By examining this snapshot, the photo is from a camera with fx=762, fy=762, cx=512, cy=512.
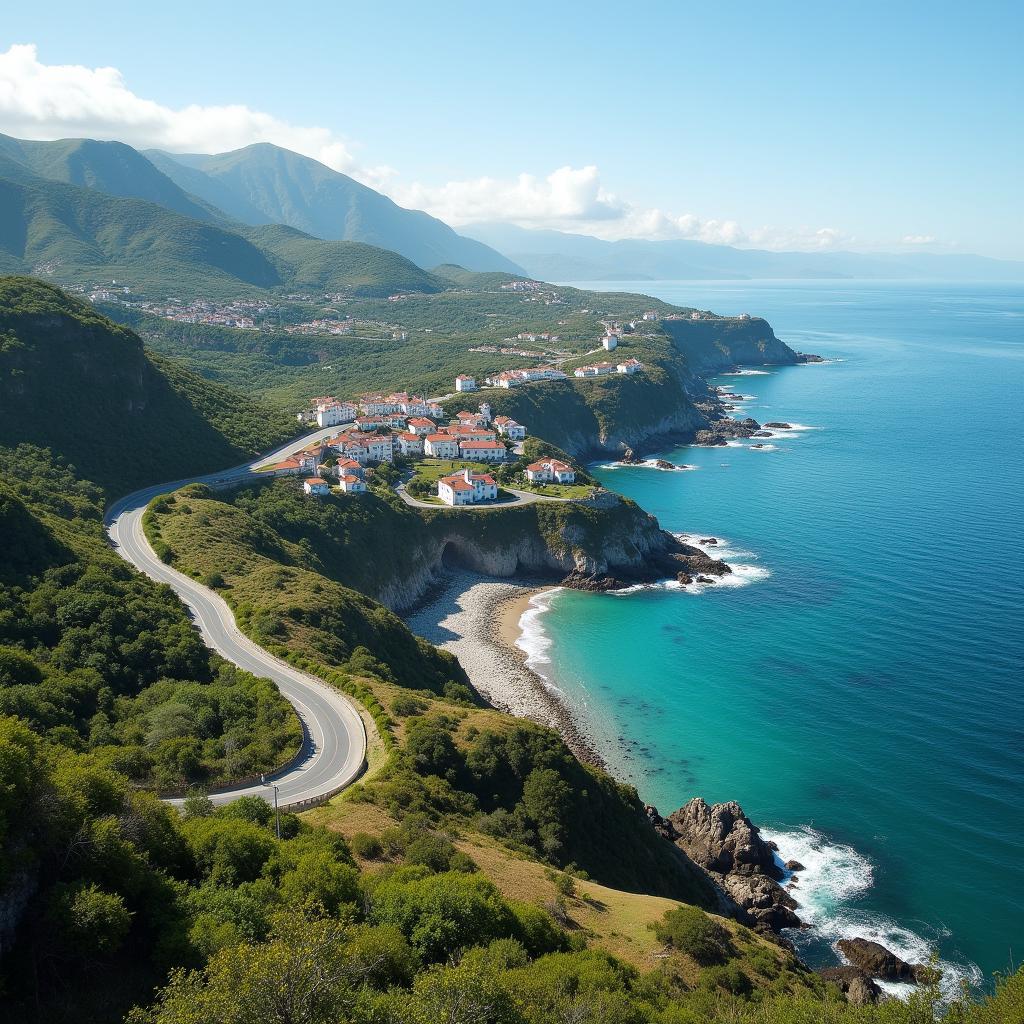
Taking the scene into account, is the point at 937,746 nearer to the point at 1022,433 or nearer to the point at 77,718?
the point at 77,718

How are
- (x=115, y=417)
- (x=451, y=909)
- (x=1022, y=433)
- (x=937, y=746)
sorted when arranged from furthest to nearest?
(x=1022, y=433), (x=115, y=417), (x=937, y=746), (x=451, y=909)

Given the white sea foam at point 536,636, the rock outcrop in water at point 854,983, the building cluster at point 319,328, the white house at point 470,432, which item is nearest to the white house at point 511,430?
the white house at point 470,432

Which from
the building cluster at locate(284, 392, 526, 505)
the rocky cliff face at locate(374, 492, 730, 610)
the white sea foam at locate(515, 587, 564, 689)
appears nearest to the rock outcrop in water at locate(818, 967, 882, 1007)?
the white sea foam at locate(515, 587, 564, 689)

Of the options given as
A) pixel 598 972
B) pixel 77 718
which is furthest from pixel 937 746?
pixel 77 718

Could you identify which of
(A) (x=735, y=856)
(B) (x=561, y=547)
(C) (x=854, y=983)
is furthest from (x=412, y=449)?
(C) (x=854, y=983)

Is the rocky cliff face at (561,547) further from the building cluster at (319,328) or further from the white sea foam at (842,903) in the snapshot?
the building cluster at (319,328)

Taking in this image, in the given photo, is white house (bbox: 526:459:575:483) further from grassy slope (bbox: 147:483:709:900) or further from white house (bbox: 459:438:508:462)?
grassy slope (bbox: 147:483:709:900)

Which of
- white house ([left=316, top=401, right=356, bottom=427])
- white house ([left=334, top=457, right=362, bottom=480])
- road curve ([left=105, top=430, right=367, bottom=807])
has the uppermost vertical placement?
white house ([left=316, top=401, right=356, bottom=427])
